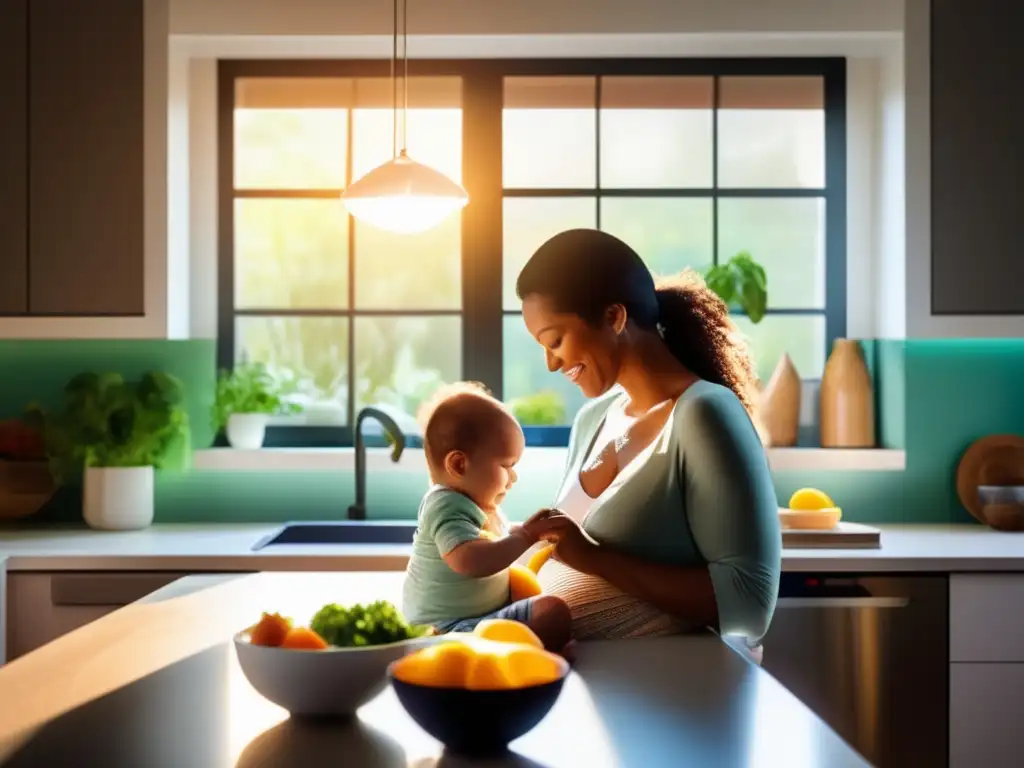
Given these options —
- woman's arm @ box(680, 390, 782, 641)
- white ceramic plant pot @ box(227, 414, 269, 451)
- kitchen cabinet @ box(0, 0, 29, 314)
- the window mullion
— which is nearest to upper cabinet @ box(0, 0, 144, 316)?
kitchen cabinet @ box(0, 0, 29, 314)

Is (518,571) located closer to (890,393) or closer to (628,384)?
(628,384)

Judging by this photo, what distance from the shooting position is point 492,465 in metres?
1.96

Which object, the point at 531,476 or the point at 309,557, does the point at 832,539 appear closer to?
the point at 531,476

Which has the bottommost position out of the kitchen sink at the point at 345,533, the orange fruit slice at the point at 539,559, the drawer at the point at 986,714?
the drawer at the point at 986,714

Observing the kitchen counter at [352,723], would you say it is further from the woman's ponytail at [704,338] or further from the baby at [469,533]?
the woman's ponytail at [704,338]

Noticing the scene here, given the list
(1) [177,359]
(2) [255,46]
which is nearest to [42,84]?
(2) [255,46]

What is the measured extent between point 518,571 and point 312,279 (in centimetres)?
213

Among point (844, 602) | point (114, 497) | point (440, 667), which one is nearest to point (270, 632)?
point (440, 667)

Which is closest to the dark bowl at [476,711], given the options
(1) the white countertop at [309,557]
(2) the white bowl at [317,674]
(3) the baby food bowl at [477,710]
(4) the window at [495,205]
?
(3) the baby food bowl at [477,710]

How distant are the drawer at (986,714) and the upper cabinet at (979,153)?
103cm

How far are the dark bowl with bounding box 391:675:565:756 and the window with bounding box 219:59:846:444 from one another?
2.57 m

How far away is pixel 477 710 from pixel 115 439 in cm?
260

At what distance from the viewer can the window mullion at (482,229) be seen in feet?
12.2

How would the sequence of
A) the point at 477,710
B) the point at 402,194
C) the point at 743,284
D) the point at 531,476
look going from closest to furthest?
the point at 477,710 → the point at 402,194 → the point at 743,284 → the point at 531,476
